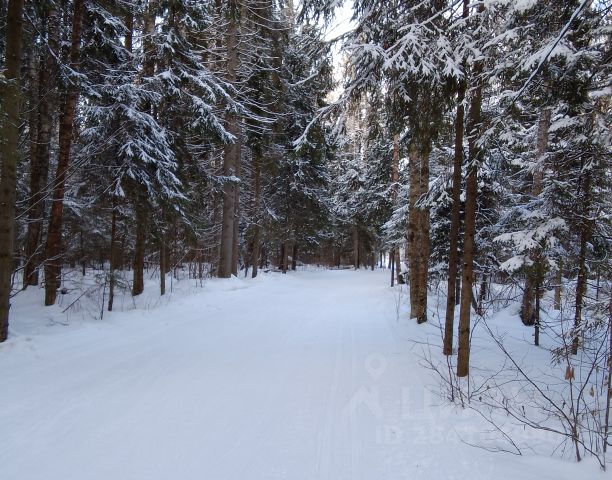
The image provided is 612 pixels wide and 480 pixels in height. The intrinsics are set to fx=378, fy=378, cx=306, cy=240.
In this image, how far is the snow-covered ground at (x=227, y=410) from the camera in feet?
10.2

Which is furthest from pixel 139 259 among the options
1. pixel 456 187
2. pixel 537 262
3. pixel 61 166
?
pixel 537 262

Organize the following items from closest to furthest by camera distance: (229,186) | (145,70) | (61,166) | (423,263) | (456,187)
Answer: (456,187)
(61,166)
(423,263)
(145,70)
(229,186)

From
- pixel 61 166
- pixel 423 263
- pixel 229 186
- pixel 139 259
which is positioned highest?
pixel 229 186

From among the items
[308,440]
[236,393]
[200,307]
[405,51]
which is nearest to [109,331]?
[200,307]

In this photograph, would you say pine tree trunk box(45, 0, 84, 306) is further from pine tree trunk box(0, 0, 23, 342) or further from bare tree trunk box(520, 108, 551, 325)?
bare tree trunk box(520, 108, 551, 325)

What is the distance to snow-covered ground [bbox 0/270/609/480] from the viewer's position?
10.2 ft

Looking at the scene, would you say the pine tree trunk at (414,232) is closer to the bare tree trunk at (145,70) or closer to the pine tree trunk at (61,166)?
the bare tree trunk at (145,70)

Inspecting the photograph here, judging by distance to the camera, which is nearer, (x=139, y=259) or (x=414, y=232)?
(x=414, y=232)

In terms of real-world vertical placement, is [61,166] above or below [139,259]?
above

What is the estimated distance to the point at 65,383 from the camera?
4.79 m

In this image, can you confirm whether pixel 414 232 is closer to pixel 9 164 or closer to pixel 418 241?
pixel 418 241

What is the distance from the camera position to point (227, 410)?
414 cm

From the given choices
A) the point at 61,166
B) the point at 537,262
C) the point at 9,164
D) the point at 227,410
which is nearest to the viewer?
the point at 227,410

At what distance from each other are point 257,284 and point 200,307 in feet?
19.2
